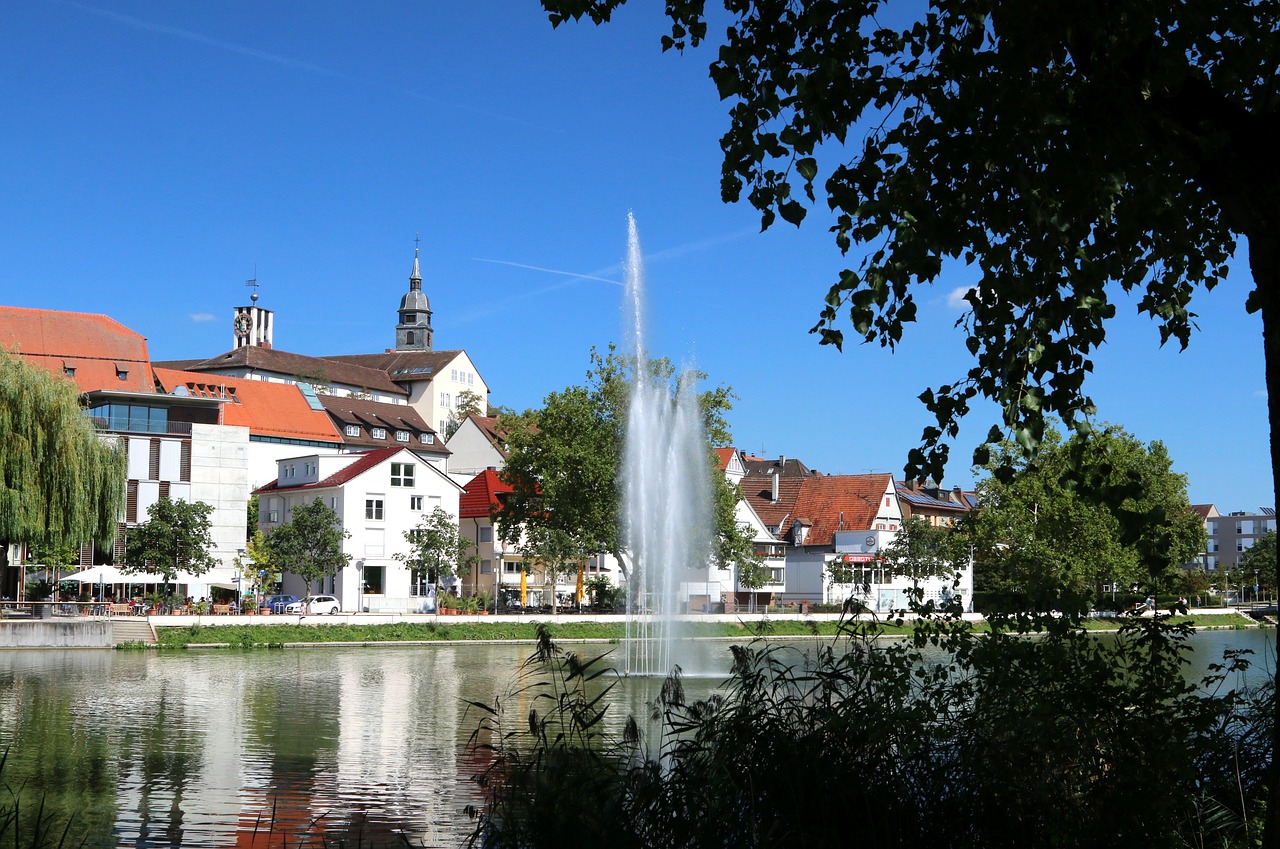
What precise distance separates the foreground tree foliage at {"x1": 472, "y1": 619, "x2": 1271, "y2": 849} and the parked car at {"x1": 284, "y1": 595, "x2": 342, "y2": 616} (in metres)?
54.2

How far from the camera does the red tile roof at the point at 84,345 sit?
82.4m

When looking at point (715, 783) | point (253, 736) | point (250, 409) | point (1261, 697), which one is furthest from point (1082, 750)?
point (250, 409)

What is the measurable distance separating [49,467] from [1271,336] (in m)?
43.1

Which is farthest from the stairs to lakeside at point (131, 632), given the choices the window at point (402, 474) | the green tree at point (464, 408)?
the green tree at point (464, 408)

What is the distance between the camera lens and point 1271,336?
20.7 ft

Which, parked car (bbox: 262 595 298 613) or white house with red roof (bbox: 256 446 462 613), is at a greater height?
white house with red roof (bbox: 256 446 462 613)

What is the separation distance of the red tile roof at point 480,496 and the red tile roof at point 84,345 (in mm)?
20444


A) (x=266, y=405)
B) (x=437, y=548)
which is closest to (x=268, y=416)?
(x=266, y=405)

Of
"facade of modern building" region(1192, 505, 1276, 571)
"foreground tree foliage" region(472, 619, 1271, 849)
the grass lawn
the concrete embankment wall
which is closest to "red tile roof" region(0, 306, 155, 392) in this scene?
the grass lawn

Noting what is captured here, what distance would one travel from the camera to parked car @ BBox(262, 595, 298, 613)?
62472mm

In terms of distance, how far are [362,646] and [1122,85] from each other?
44599mm

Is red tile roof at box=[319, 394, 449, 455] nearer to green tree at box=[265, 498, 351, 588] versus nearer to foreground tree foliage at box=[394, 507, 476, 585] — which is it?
foreground tree foliage at box=[394, 507, 476, 585]

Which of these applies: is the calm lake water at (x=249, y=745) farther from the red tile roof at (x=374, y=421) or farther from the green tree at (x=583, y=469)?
the red tile roof at (x=374, y=421)

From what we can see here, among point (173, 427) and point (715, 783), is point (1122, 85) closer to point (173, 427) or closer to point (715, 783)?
point (715, 783)
